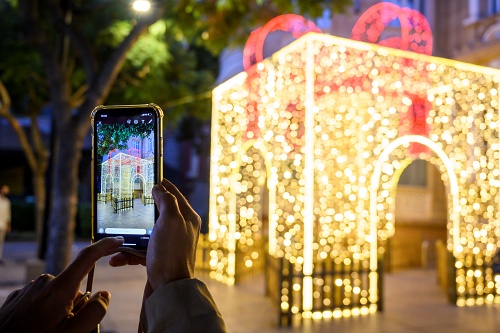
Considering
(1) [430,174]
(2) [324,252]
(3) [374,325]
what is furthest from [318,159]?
(1) [430,174]

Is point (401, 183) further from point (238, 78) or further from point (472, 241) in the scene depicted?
point (238, 78)

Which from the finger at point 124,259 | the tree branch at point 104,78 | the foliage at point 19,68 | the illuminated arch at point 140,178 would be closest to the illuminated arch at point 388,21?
the tree branch at point 104,78

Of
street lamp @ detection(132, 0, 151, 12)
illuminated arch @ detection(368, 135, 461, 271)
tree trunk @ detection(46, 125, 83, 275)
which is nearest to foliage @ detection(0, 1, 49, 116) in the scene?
tree trunk @ detection(46, 125, 83, 275)

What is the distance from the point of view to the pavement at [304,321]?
7164 millimetres

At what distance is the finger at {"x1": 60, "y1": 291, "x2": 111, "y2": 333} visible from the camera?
4.54 ft

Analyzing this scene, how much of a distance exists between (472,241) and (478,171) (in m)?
1.21

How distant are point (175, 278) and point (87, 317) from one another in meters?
0.25

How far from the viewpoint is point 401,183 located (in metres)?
14.8

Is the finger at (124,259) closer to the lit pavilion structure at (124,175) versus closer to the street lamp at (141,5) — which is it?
→ the lit pavilion structure at (124,175)

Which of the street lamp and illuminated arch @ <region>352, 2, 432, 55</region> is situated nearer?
the street lamp

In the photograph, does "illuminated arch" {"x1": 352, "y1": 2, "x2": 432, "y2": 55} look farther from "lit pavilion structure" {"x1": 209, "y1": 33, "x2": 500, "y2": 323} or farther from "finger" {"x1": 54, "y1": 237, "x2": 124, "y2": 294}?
"finger" {"x1": 54, "y1": 237, "x2": 124, "y2": 294}

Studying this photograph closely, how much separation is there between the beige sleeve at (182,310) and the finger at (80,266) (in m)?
0.19

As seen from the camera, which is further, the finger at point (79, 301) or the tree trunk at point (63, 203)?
the tree trunk at point (63, 203)

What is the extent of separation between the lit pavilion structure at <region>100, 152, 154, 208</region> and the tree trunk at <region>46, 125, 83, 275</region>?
592cm
